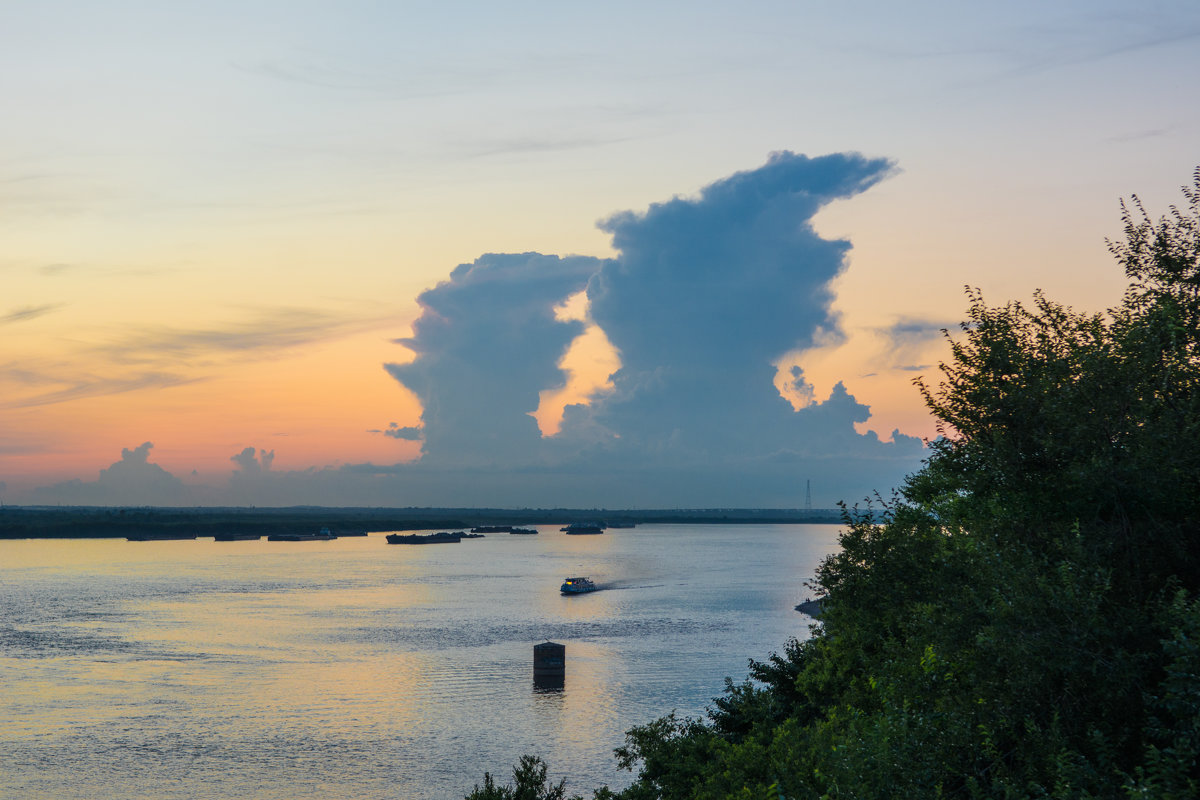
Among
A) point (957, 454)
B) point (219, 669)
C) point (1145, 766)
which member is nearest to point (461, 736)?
point (219, 669)

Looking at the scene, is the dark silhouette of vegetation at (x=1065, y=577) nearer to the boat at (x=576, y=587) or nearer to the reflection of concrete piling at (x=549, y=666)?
the reflection of concrete piling at (x=549, y=666)

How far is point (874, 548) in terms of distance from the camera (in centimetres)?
4138

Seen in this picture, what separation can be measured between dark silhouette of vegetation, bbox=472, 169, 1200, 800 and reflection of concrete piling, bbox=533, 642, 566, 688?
60.2 meters

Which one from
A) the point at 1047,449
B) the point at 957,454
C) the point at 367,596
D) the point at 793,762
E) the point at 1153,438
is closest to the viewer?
the point at 1153,438

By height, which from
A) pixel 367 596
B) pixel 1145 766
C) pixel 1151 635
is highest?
pixel 1151 635

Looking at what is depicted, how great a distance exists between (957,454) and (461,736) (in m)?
54.2

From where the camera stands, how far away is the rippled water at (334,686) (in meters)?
60.4

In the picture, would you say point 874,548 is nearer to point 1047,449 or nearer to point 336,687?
point 1047,449

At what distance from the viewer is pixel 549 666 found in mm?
85000

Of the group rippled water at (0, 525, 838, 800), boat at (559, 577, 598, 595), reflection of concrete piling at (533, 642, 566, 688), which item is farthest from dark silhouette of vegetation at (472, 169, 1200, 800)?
boat at (559, 577, 598, 595)

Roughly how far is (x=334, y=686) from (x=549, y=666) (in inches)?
777

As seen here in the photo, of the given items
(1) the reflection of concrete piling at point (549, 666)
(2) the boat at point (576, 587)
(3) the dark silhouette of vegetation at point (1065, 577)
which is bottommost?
(2) the boat at point (576, 587)

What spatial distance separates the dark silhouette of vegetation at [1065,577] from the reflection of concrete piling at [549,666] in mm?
60242

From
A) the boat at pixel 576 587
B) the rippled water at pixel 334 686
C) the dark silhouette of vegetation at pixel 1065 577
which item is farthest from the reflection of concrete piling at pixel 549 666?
the boat at pixel 576 587
